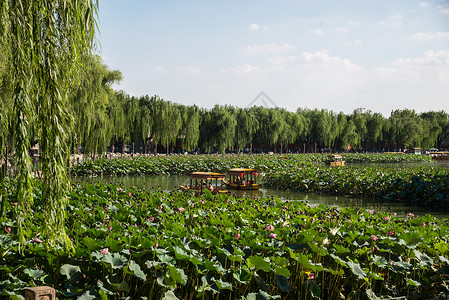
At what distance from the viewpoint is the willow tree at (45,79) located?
3.71m

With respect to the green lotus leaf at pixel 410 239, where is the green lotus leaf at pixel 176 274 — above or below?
below

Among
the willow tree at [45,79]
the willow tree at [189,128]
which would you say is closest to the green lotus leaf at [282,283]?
the willow tree at [45,79]

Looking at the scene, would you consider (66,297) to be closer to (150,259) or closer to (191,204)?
(150,259)

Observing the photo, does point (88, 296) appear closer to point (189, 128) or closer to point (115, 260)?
point (115, 260)

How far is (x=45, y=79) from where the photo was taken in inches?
153

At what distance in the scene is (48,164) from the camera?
13.1 ft

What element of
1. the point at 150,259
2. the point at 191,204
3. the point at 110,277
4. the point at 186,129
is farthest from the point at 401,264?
the point at 186,129

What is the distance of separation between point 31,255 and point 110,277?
1055mm

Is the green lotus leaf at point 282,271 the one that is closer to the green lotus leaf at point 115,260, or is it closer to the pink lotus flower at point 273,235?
the pink lotus flower at point 273,235

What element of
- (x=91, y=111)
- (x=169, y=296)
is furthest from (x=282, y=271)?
(x=91, y=111)

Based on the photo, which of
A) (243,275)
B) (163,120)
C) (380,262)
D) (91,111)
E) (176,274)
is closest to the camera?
(176,274)

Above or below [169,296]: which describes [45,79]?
above

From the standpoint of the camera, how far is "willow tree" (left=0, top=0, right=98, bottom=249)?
3.71 meters

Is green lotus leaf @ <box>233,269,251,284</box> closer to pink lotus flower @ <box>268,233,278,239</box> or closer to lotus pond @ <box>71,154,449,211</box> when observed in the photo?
pink lotus flower @ <box>268,233,278,239</box>
